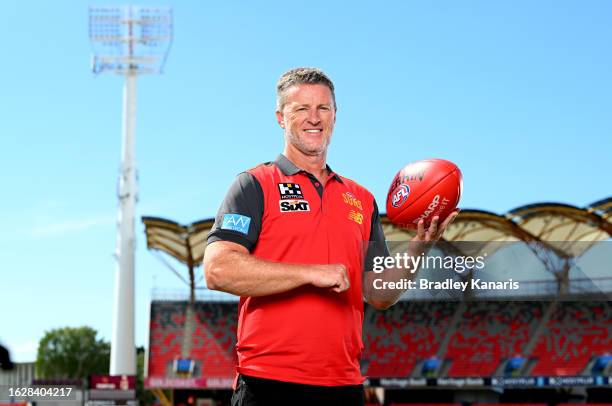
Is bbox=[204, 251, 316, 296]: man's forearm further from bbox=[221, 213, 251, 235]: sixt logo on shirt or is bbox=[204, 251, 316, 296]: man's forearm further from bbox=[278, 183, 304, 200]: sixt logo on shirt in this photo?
bbox=[278, 183, 304, 200]: sixt logo on shirt

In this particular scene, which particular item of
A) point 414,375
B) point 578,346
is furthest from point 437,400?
point 578,346

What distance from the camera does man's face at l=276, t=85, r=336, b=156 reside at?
303 centimetres

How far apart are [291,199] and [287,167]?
0.21 metres

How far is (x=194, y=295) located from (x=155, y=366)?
4241 mm

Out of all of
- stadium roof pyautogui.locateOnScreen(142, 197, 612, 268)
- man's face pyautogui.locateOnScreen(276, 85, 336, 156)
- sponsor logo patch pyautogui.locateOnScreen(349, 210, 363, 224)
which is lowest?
sponsor logo patch pyautogui.locateOnScreen(349, 210, 363, 224)

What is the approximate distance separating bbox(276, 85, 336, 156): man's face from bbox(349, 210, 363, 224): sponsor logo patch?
26 cm

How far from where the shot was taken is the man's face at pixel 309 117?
9.95 ft

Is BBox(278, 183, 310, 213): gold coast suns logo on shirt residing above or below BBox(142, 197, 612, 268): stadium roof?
below

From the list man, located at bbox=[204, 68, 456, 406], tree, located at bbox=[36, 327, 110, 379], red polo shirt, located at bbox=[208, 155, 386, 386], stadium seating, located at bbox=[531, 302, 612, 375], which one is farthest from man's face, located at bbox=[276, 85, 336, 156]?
tree, located at bbox=[36, 327, 110, 379]

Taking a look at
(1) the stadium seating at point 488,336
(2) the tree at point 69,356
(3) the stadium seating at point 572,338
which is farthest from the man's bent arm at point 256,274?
(2) the tree at point 69,356

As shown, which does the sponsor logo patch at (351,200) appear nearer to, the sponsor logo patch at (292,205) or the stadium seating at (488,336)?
the sponsor logo patch at (292,205)

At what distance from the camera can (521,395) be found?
131 feet

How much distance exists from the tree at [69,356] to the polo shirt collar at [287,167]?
88217 millimetres

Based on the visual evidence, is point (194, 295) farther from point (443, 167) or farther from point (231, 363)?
point (443, 167)
